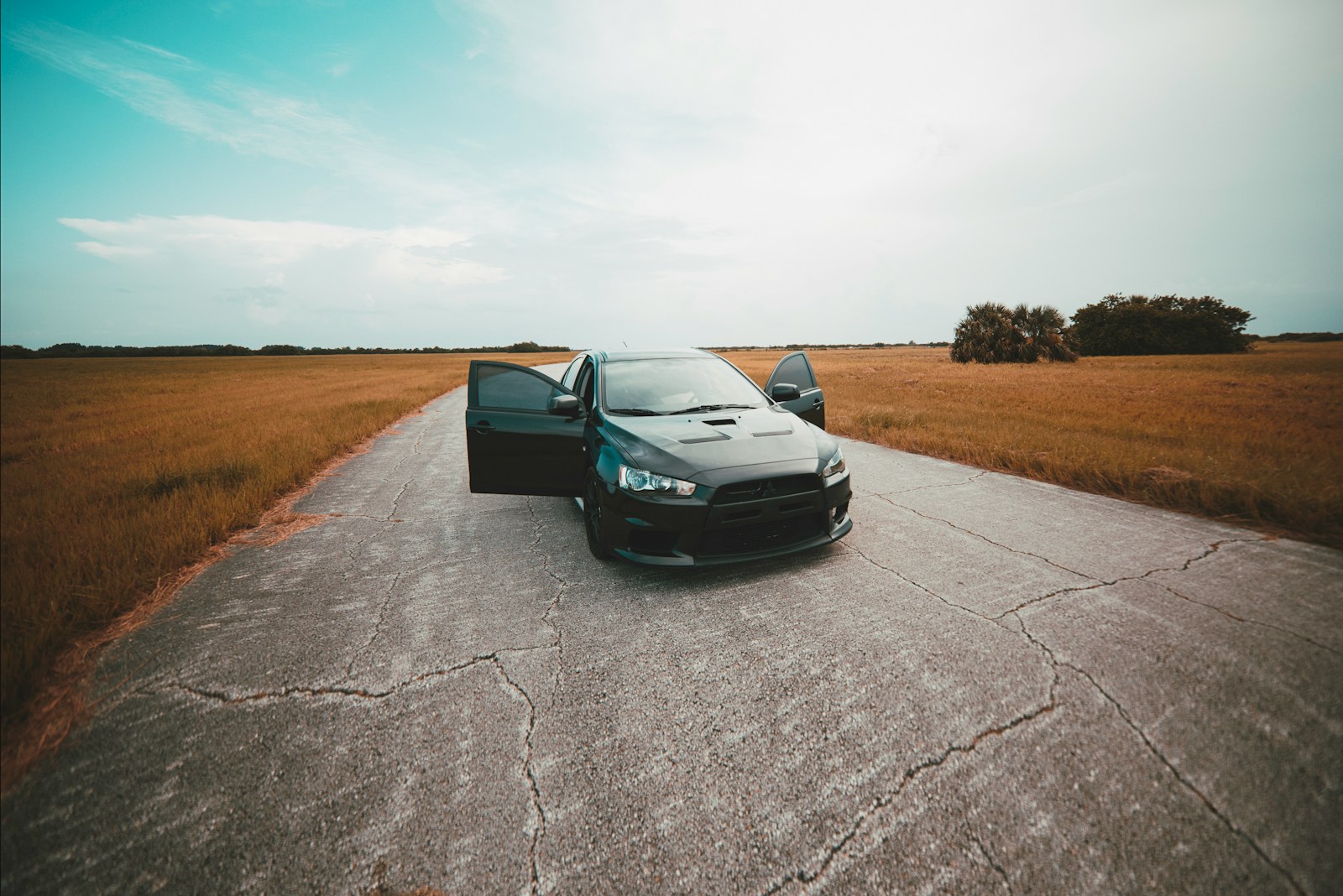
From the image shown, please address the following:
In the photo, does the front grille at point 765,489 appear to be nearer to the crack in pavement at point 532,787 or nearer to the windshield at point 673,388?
Answer: the windshield at point 673,388

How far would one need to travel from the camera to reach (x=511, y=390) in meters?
4.25

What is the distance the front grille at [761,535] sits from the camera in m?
2.94

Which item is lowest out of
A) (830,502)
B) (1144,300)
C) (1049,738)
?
(1049,738)

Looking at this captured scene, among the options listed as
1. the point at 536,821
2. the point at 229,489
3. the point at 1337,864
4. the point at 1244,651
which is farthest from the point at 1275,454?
the point at 229,489

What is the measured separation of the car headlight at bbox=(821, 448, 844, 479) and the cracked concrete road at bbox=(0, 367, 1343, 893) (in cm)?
62

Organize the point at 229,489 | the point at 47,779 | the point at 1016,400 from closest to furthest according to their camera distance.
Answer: the point at 47,779, the point at 229,489, the point at 1016,400

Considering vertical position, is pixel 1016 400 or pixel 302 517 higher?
pixel 1016 400

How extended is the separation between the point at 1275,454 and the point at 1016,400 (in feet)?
20.2

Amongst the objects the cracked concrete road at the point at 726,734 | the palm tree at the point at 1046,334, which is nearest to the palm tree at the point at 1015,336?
the palm tree at the point at 1046,334

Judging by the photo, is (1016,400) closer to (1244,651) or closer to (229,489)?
(1244,651)

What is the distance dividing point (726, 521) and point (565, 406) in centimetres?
166

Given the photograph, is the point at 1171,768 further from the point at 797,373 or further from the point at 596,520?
the point at 797,373

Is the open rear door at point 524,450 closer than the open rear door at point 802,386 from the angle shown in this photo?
Yes

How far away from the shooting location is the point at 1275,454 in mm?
4824
